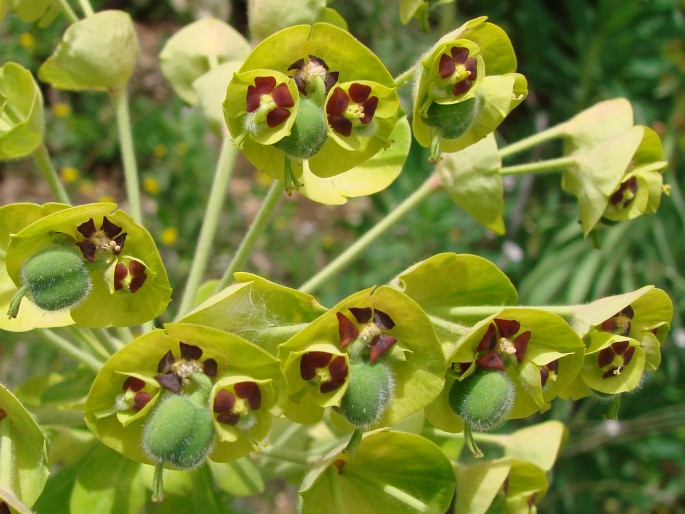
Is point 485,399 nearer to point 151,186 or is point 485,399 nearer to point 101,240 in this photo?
point 101,240

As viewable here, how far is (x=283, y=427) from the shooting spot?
183 centimetres

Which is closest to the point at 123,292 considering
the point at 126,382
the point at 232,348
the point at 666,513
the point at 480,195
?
the point at 126,382

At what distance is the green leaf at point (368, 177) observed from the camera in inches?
60.6

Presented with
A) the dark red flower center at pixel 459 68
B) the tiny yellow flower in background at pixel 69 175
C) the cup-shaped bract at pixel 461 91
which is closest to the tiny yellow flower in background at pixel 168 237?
the tiny yellow flower in background at pixel 69 175

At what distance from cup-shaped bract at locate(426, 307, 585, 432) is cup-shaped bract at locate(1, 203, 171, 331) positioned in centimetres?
51

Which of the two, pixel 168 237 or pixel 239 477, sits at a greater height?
pixel 239 477

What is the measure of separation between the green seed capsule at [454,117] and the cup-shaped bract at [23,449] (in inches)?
34.1

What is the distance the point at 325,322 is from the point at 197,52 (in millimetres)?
1085

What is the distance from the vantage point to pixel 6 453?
4.23 feet

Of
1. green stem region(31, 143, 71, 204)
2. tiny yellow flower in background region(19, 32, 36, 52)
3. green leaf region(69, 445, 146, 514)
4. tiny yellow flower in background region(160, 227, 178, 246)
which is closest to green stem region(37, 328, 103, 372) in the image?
green leaf region(69, 445, 146, 514)

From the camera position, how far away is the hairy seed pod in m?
1.23

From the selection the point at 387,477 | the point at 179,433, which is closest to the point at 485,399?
the point at 387,477

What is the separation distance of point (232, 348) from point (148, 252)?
28 centimetres

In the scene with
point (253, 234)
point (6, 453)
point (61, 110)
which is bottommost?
point (61, 110)
